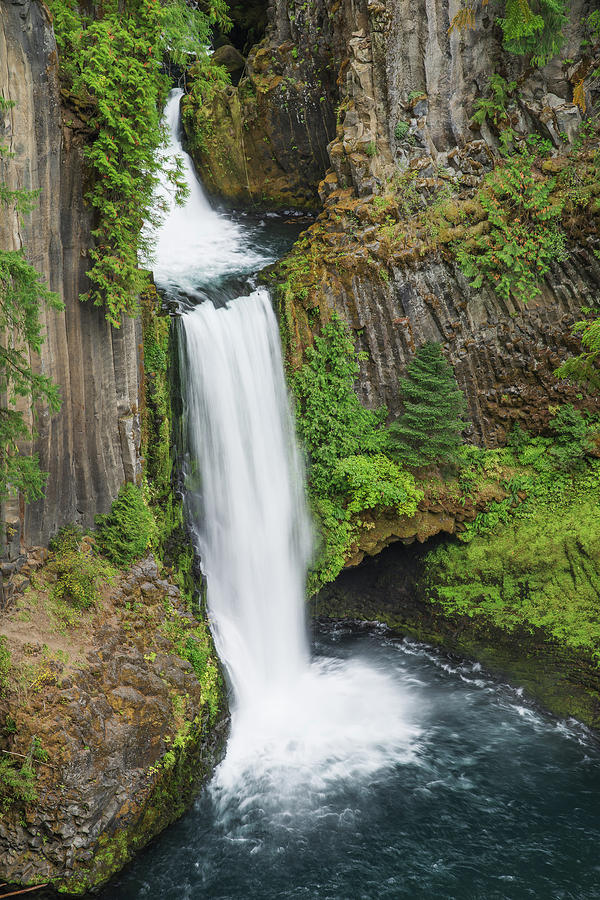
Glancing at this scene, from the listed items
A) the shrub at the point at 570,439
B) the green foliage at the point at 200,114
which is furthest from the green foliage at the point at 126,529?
the green foliage at the point at 200,114

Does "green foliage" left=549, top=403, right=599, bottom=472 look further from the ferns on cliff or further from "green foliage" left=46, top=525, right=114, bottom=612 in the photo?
"green foliage" left=46, top=525, right=114, bottom=612

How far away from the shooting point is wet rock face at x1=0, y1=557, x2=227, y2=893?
6434 mm

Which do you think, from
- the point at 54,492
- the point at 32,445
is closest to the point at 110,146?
the point at 32,445

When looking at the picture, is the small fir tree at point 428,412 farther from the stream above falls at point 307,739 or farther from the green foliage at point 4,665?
the green foliage at point 4,665

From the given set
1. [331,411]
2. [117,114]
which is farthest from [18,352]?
[331,411]

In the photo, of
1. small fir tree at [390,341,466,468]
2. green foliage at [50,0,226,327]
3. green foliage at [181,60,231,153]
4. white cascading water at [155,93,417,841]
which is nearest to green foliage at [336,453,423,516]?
small fir tree at [390,341,466,468]

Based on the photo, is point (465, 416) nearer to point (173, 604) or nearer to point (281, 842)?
point (173, 604)

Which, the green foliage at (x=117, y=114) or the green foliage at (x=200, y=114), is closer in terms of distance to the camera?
the green foliage at (x=117, y=114)

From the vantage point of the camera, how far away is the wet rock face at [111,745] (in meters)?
6.43

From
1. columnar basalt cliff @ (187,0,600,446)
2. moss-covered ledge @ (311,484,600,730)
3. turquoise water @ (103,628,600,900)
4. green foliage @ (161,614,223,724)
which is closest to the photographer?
turquoise water @ (103,628,600,900)

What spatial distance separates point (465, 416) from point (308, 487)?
3.93m

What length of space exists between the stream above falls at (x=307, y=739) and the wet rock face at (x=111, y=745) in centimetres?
50

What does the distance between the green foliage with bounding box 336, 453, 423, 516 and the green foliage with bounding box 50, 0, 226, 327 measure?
Answer: 5.37m

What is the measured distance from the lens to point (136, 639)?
26.8ft
